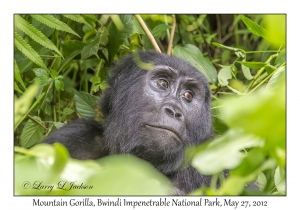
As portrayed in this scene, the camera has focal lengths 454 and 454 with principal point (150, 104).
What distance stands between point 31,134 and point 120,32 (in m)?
1.07

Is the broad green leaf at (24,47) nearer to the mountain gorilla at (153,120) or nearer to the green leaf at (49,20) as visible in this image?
the green leaf at (49,20)

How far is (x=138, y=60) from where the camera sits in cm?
317

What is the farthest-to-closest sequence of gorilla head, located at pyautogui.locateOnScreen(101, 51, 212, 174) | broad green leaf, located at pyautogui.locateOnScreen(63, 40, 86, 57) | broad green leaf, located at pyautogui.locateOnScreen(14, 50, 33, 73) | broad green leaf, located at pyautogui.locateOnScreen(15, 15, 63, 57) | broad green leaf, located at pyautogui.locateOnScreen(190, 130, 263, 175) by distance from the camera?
broad green leaf, located at pyautogui.locateOnScreen(63, 40, 86, 57) < broad green leaf, located at pyautogui.locateOnScreen(14, 50, 33, 73) < gorilla head, located at pyautogui.locateOnScreen(101, 51, 212, 174) < broad green leaf, located at pyautogui.locateOnScreen(15, 15, 63, 57) < broad green leaf, located at pyautogui.locateOnScreen(190, 130, 263, 175)

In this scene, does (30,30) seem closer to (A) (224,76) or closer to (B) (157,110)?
(B) (157,110)

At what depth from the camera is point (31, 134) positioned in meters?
3.58

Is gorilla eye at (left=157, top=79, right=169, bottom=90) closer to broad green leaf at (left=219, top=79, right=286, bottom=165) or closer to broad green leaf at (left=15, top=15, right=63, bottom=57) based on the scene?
broad green leaf at (left=15, top=15, right=63, bottom=57)

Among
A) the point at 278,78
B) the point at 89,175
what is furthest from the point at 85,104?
the point at 89,175

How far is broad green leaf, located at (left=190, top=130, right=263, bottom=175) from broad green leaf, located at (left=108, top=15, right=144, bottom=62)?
8.42 ft

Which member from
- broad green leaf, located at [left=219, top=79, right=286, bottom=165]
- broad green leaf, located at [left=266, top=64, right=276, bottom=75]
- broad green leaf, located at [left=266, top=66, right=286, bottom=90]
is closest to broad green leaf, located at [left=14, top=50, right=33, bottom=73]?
broad green leaf, located at [left=266, top=64, right=276, bottom=75]

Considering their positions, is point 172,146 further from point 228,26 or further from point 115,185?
point 228,26

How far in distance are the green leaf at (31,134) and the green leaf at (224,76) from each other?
1.48 meters

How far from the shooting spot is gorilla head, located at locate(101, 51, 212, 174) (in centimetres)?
270
